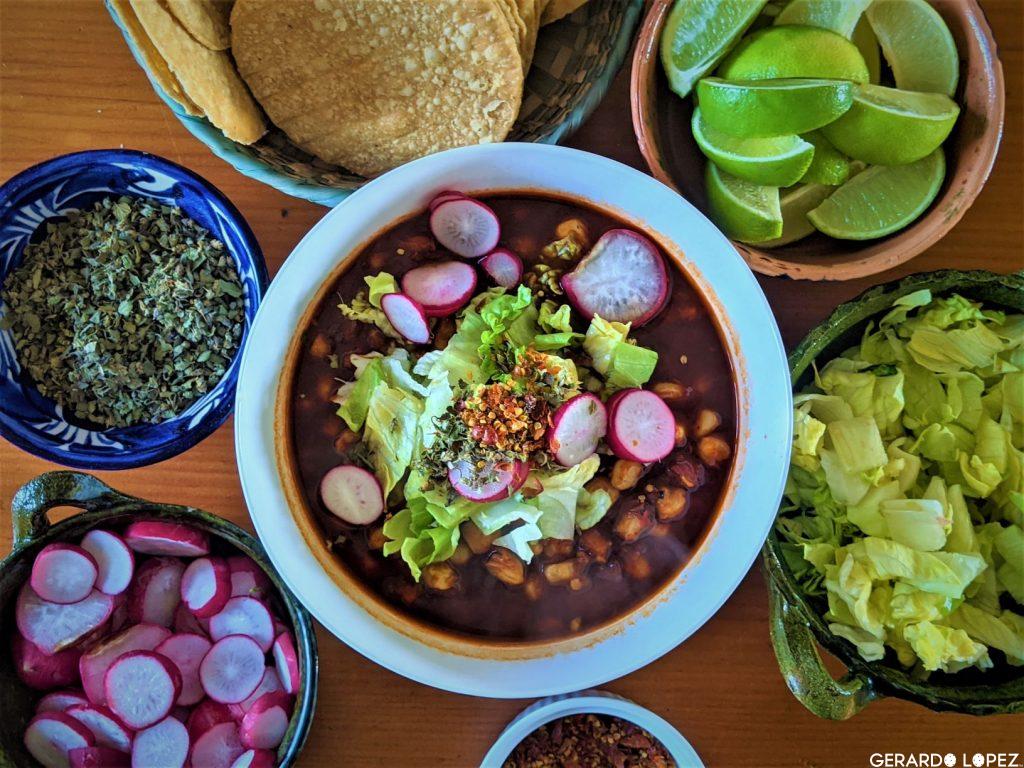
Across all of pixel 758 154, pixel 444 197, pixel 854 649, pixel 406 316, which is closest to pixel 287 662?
pixel 406 316

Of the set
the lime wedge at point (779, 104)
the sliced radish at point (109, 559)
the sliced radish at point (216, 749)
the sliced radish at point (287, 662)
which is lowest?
the sliced radish at point (216, 749)

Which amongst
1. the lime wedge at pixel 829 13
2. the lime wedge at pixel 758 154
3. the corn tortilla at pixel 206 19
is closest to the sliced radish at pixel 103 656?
the corn tortilla at pixel 206 19

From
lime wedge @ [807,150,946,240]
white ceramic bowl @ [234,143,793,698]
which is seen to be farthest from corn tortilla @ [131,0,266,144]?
lime wedge @ [807,150,946,240]

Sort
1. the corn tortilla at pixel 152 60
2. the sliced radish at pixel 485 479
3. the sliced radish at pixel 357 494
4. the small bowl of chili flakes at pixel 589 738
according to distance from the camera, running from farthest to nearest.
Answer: the small bowl of chili flakes at pixel 589 738 < the sliced radish at pixel 357 494 < the sliced radish at pixel 485 479 < the corn tortilla at pixel 152 60

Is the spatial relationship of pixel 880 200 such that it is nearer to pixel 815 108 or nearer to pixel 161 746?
pixel 815 108

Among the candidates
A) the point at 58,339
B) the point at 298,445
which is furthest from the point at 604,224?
the point at 58,339

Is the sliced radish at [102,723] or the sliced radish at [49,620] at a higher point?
the sliced radish at [49,620]

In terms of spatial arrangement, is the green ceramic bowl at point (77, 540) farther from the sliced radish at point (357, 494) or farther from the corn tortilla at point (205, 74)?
the corn tortilla at point (205, 74)
